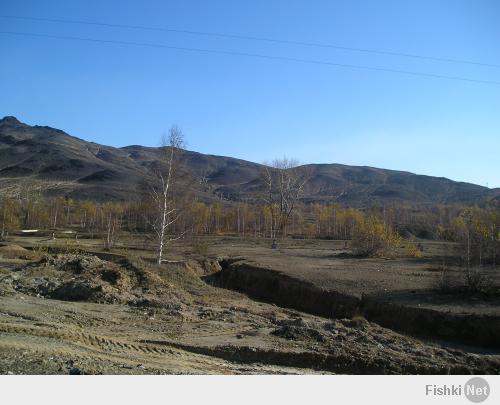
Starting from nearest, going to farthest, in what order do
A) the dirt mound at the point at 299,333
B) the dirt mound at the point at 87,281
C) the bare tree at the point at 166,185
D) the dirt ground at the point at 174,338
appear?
the dirt ground at the point at 174,338 → the dirt mound at the point at 299,333 → the dirt mound at the point at 87,281 → the bare tree at the point at 166,185

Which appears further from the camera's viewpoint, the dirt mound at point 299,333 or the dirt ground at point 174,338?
the dirt mound at point 299,333

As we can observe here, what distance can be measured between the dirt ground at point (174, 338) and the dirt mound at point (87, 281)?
0.06 meters

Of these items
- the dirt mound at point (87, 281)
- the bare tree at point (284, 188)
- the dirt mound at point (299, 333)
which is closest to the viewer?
the dirt mound at point (299, 333)

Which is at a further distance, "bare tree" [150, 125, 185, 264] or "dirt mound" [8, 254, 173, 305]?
"bare tree" [150, 125, 185, 264]

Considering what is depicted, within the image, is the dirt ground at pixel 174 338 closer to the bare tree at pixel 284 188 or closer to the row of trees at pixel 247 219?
the row of trees at pixel 247 219

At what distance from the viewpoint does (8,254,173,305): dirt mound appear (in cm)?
1880

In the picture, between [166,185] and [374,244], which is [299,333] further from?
[374,244]

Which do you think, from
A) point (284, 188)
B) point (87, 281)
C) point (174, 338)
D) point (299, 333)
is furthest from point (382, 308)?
point (284, 188)

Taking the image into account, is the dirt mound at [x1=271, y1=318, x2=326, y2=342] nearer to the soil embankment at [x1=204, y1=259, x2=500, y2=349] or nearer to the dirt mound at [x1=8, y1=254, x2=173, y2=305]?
the soil embankment at [x1=204, y1=259, x2=500, y2=349]

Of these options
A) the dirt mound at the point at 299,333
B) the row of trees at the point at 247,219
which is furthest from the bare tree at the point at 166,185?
the dirt mound at the point at 299,333

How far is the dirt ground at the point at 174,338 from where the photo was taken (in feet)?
30.6

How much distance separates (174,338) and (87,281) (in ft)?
29.7

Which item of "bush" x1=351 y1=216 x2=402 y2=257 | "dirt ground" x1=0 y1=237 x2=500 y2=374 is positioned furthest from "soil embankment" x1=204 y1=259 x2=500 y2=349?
"bush" x1=351 y1=216 x2=402 y2=257

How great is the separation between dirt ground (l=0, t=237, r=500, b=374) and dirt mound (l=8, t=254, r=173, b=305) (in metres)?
0.06
